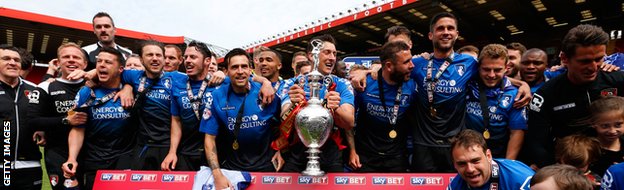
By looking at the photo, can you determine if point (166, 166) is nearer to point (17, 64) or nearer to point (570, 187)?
point (17, 64)

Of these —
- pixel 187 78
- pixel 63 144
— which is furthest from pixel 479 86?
pixel 63 144

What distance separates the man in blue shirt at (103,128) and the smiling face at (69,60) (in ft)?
1.47

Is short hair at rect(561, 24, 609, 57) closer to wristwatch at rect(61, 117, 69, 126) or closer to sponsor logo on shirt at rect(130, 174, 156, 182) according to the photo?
sponsor logo on shirt at rect(130, 174, 156, 182)

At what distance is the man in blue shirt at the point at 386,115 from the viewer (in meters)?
3.72

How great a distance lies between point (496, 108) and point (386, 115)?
0.99 m

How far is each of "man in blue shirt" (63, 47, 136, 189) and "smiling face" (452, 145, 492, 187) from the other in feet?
10.6

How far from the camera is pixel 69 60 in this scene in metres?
4.40

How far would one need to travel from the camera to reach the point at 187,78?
14.1ft

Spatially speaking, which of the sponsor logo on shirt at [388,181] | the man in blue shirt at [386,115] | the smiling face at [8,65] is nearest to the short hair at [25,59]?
the smiling face at [8,65]

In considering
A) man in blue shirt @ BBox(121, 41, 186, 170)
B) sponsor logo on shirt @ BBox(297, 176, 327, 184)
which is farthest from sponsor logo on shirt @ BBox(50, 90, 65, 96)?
sponsor logo on shirt @ BBox(297, 176, 327, 184)

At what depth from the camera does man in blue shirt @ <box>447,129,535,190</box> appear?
2.75m

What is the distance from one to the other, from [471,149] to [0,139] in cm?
444

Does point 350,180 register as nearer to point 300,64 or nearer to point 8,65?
point 300,64

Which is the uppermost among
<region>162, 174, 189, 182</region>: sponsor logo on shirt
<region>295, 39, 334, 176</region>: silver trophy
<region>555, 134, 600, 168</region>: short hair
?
<region>295, 39, 334, 176</region>: silver trophy
